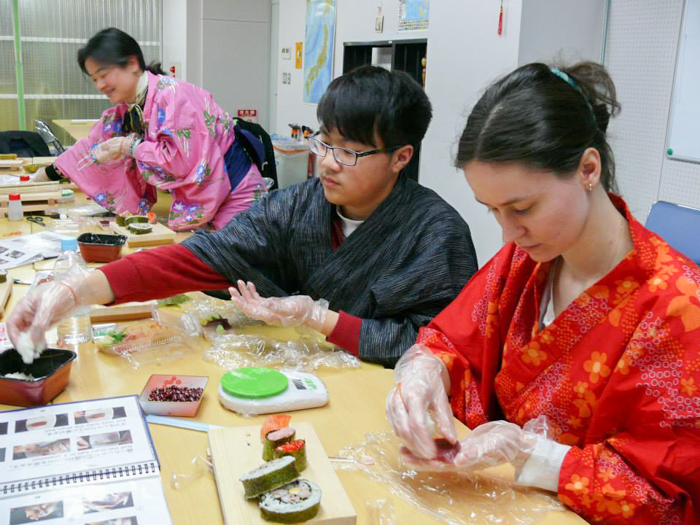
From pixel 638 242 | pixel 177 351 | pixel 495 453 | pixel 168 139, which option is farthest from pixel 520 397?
pixel 168 139

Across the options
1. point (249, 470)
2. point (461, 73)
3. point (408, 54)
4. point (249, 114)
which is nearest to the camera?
point (249, 470)

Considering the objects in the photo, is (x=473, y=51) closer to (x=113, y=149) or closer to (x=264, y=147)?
(x=264, y=147)

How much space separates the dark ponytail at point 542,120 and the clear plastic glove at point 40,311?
0.84m

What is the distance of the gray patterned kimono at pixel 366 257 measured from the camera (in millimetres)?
1557

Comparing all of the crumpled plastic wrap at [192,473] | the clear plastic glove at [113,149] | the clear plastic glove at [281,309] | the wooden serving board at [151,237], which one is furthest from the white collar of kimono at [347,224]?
the clear plastic glove at [113,149]

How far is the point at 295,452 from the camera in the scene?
0.98 m

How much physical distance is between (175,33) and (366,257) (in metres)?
5.12

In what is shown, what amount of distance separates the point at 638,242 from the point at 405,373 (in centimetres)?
45

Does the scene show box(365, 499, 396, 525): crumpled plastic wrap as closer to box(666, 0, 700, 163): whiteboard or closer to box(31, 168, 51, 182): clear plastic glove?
box(666, 0, 700, 163): whiteboard

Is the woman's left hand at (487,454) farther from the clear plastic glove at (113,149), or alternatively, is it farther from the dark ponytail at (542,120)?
the clear plastic glove at (113,149)

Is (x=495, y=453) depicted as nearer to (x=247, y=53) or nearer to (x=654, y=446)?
(x=654, y=446)

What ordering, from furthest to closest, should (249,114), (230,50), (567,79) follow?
(249,114) < (230,50) < (567,79)

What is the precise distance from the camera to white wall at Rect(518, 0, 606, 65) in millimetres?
2902

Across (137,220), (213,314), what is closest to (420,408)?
(213,314)
